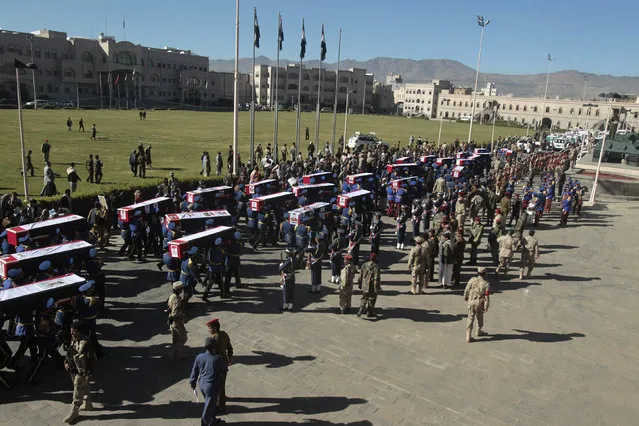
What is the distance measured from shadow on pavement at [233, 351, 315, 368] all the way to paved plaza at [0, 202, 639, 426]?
0.04 metres

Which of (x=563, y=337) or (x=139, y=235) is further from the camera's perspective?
(x=139, y=235)

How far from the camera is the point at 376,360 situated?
900 cm

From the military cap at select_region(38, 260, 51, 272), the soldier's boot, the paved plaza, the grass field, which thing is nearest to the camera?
the soldier's boot

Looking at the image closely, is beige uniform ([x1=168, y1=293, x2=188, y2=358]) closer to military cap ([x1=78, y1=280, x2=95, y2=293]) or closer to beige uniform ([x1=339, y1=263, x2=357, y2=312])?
military cap ([x1=78, y1=280, x2=95, y2=293])

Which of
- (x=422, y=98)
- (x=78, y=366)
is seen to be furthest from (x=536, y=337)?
(x=422, y=98)

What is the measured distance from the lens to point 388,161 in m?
28.2

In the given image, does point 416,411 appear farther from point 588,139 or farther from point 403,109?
point 403,109

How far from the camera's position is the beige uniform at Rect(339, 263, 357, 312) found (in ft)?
34.4

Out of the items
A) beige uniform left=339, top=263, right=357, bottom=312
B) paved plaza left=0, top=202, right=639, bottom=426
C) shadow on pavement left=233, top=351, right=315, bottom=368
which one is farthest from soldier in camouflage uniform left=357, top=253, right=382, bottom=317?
shadow on pavement left=233, top=351, right=315, bottom=368

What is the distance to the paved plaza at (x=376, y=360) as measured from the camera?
7.46 m

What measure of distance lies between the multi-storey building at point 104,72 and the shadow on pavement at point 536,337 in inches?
3238

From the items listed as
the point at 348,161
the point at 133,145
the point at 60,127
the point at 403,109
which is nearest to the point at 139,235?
the point at 348,161

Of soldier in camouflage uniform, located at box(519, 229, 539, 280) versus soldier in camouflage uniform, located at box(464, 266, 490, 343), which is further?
soldier in camouflage uniform, located at box(519, 229, 539, 280)

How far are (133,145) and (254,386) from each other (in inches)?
1311
